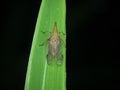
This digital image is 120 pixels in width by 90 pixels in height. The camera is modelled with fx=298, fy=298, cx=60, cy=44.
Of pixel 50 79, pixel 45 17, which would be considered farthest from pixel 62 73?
pixel 45 17

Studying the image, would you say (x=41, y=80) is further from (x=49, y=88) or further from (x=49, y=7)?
(x=49, y=7)
